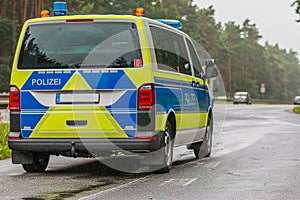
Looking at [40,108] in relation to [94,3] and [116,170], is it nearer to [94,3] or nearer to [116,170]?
[116,170]

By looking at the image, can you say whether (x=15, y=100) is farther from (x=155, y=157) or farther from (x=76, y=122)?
(x=155, y=157)

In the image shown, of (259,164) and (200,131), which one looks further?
(200,131)

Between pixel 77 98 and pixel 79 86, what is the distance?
17 cm

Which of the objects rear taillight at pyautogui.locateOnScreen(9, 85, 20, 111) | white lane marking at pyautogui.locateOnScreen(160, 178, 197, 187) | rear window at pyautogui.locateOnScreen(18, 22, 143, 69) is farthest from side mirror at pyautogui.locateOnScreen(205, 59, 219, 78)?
rear taillight at pyautogui.locateOnScreen(9, 85, 20, 111)

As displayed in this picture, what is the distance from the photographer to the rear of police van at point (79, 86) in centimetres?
1004

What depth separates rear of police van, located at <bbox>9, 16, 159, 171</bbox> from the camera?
10039 mm

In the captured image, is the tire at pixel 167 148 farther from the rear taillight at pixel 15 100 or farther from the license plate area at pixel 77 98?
the rear taillight at pixel 15 100

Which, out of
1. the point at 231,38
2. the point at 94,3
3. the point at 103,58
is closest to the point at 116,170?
the point at 103,58

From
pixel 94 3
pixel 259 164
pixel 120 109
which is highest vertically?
pixel 94 3

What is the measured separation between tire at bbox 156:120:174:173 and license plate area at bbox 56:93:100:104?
3.97 ft

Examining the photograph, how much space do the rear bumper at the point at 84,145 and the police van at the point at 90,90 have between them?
0.04 ft

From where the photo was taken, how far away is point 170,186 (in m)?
9.24

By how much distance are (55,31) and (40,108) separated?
45.2 inches

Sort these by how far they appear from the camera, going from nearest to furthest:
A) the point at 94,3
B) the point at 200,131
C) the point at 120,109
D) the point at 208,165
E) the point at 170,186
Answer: the point at 170,186
the point at 120,109
the point at 208,165
the point at 200,131
the point at 94,3
